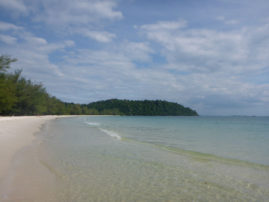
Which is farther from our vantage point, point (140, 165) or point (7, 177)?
point (140, 165)

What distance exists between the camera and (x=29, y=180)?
16.2 ft

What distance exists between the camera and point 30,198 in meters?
3.93

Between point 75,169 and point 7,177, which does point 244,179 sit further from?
point 7,177

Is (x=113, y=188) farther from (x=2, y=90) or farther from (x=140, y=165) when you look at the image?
(x=2, y=90)

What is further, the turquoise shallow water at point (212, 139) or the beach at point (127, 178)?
the turquoise shallow water at point (212, 139)

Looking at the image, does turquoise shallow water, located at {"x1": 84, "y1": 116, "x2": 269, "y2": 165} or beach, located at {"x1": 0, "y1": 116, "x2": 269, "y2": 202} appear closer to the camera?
beach, located at {"x1": 0, "y1": 116, "x2": 269, "y2": 202}

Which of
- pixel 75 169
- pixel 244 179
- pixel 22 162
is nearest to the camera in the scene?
pixel 244 179

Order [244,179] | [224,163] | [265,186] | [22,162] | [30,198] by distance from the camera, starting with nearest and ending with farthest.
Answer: [30,198] → [265,186] → [244,179] → [22,162] → [224,163]

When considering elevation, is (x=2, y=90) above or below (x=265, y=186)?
above

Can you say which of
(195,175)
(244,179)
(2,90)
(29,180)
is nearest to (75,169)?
(29,180)

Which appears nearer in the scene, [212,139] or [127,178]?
[127,178]

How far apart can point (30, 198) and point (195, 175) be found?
4.34m

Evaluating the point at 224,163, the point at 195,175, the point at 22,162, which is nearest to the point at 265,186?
the point at 195,175

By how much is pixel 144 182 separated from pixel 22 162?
4234mm
